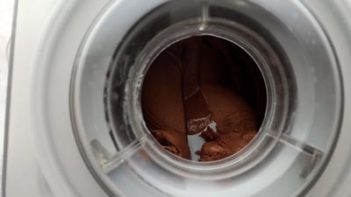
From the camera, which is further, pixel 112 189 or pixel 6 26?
pixel 6 26

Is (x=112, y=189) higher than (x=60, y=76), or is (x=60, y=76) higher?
(x=60, y=76)

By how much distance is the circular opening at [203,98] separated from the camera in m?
0.67

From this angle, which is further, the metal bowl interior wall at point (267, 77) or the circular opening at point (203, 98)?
the circular opening at point (203, 98)

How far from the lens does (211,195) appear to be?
22.9 inches

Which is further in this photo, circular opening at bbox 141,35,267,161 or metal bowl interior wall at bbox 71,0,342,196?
circular opening at bbox 141,35,267,161

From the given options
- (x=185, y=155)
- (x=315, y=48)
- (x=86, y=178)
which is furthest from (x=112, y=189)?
(x=315, y=48)

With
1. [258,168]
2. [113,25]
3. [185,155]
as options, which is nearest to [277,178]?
[258,168]

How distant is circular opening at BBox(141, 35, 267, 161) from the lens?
0.67 m

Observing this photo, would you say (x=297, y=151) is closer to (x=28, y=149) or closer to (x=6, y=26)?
(x=28, y=149)

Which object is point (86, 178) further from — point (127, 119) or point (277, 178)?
point (277, 178)

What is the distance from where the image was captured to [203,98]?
27.7 inches

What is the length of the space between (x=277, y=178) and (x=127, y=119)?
17cm

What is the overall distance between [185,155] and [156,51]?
0.14 metres

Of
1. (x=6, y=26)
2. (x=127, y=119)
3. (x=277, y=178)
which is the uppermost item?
(x=6, y=26)
